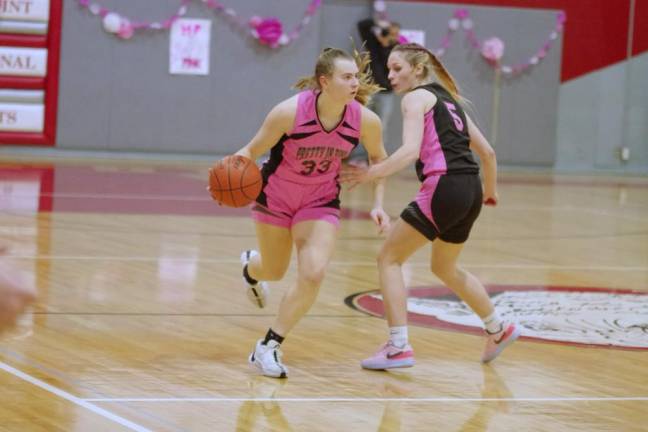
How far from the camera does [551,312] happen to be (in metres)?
7.80

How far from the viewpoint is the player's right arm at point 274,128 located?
5.93m

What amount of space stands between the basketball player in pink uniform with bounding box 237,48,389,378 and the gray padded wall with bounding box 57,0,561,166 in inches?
469

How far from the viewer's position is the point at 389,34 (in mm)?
17188

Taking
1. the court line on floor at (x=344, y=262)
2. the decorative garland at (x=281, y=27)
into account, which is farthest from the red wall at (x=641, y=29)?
the court line on floor at (x=344, y=262)

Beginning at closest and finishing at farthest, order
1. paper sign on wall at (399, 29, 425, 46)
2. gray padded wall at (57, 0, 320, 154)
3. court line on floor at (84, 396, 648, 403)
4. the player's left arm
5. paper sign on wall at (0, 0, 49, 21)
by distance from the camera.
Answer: court line on floor at (84, 396, 648, 403) → the player's left arm → paper sign on wall at (0, 0, 49, 21) → gray padded wall at (57, 0, 320, 154) → paper sign on wall at (399, 29, 425, 46)

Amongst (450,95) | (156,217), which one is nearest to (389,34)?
(156,217)

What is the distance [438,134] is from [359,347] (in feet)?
3.92

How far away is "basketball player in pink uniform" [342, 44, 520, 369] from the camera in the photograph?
19.8 feet

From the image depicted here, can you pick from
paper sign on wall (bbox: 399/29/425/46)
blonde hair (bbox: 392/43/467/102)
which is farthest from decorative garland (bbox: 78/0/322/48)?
blonde hair (bbox: 392/43/467/102)

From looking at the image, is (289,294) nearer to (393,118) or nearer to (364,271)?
(364,271)

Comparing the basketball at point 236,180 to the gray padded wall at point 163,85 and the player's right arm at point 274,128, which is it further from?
the gray padded wall at point 163,85

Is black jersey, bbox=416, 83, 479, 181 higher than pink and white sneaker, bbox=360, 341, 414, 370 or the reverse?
higher

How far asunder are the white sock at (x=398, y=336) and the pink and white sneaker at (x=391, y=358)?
0.02m

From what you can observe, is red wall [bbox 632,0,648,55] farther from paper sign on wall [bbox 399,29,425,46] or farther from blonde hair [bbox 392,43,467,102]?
blonde hair [bbox 392,43,467,102]
